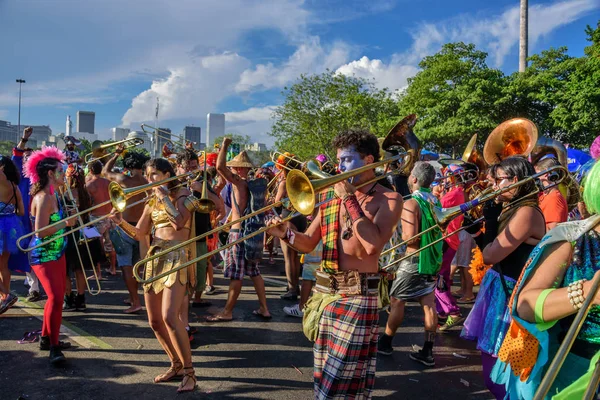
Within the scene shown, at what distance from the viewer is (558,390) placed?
6.07 feet

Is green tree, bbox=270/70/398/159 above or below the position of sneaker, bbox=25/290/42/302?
above

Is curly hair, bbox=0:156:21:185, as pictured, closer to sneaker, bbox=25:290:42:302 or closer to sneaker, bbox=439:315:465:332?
sneaker, bbox=25:290:42:302

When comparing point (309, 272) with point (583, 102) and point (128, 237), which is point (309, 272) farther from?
point (583, 102)

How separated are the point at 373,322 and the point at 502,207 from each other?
1370 millimetres

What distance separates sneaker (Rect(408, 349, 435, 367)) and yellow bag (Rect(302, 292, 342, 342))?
2097mm

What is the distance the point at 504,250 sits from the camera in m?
3.00

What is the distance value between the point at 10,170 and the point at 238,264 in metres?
3.01

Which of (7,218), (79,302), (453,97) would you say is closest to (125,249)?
Answer: (79,302)

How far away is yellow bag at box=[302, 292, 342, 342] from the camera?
275cm

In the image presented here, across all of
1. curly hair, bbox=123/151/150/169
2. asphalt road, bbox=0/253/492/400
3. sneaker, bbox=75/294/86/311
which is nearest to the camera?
asphalt road, bbox=0/253/492/400

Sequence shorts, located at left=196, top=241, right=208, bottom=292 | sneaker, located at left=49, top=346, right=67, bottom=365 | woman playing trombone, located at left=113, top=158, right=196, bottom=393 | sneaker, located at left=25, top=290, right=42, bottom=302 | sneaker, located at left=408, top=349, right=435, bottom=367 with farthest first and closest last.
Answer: sneaker, located at left=25, top=290, right=42, bottom=302 → shorts, located at left=196, top=241, right=208, bottom=292 → sneaker, located at left=408, top=349, right=435, bottom=367 → sneaker, located at left=49, top=346, right=67, bottom=365 → woman playing trombone, located at left=113, top=158, right=196, bottom=393

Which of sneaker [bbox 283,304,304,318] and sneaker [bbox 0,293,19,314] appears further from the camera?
sneaker [bbox 283,304,304,318]

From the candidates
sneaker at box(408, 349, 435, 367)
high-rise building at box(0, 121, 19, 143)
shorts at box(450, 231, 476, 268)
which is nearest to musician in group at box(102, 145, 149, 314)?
sneaker at box(408, 349, 435, 367)

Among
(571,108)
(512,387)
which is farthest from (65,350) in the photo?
(571,108)
